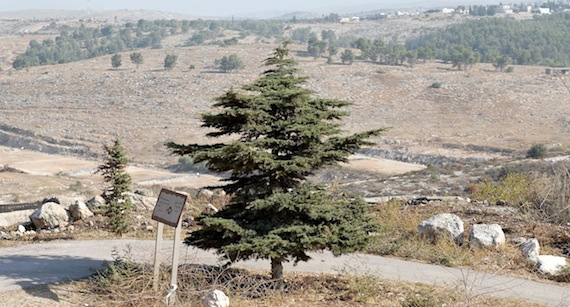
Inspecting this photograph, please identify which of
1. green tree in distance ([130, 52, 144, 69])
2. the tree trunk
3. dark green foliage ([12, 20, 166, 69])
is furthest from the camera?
dark green foliage ([12, 20, 166, 69])

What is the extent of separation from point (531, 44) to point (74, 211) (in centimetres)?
13756

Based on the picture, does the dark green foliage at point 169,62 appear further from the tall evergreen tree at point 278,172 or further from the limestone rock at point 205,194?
the tall evergreen tree at point 278,172

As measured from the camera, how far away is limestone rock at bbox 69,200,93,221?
618 inches

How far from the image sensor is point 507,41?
481 feet

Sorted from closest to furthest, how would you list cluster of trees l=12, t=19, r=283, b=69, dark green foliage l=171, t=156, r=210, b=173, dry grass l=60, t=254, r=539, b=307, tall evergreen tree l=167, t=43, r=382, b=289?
1. tall evergreen tree l=167, t=43, r=382, b=289
2. dry grass l=60, t=254, r=539, b=307
3. dark green foliage l=171, t=156, r=210, b=173
4. cluster of trees l=12, t=19, r=283, b=69

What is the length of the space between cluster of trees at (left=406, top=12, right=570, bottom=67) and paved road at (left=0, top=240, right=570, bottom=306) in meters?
100.0

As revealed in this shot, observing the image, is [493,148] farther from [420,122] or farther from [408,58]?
[408,58]

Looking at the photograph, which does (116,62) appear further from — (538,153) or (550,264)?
(550,264)

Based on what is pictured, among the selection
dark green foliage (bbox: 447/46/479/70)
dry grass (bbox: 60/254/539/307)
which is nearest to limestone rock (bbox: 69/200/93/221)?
dry grass (bbox: 60/254/539/307)

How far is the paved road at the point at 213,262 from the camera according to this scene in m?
10.2

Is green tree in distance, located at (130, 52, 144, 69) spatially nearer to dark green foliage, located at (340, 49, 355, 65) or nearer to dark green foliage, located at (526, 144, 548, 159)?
dark green foliage, located at (340, 49, 355, 65)

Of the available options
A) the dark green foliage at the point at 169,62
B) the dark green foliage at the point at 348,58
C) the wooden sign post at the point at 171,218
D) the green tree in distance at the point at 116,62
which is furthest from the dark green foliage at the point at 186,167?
the dark green foliage at the point at 348,58

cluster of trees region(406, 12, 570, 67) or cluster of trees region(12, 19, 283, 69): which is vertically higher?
cluster of trees region(406, 12, 570, 67)

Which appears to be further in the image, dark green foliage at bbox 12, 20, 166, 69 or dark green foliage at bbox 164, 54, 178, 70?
dark green foliage at bbox 12, 20, 166, 69
